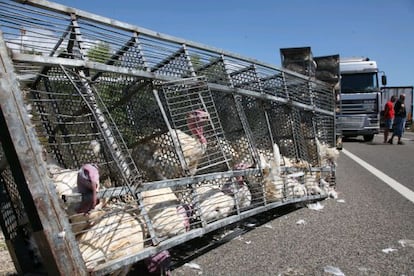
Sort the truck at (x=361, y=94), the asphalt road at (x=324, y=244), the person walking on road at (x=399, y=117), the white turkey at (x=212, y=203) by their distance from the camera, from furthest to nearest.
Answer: the truck at (x=361, y=94)
the person walking on road at (x=399, y=117)
the white turkey at (x=212, y=203)
the asphalt road at (x=324, y=244)

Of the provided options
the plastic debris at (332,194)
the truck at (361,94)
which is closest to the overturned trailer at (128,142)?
the plastic debris at (332,194)

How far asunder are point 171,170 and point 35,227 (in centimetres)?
172

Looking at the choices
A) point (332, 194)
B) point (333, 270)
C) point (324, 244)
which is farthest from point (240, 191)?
point (332, 194)

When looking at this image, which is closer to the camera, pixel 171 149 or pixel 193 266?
pixel 193 266

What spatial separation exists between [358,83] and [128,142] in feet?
52.7

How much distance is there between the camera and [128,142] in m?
4.13

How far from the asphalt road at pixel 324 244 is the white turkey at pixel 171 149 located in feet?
2.65

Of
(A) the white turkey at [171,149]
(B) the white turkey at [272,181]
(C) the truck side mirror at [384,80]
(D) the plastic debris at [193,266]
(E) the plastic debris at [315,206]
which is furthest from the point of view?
(C) the truck side mirror at [384,80]

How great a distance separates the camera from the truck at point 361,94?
57.9 feet

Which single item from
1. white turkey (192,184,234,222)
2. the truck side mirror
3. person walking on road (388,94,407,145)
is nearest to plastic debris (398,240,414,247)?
white turkey (192,184,234,222)

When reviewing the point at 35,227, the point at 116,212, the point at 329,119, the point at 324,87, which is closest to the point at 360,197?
the point at 329,119

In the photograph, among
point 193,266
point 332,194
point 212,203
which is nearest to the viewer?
point 193,266

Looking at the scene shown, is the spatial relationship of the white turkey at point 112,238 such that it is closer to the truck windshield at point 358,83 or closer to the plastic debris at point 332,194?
the plastic debris at point 332,194

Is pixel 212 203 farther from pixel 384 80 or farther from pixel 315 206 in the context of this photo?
pixel 384 80
